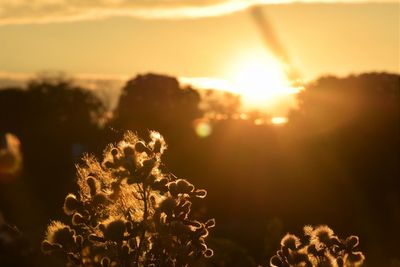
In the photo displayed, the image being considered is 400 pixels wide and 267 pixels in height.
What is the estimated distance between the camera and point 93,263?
8336 millimetres

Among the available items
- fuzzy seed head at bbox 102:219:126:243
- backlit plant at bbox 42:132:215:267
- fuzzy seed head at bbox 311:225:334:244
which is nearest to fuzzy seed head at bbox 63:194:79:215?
backlit plant at bbox 42:132:215:267

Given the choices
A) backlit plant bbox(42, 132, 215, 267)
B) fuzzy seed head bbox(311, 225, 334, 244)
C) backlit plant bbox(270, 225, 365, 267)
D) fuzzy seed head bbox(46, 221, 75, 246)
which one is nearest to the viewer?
backlit plant bbox(42, 132, 215, 267)

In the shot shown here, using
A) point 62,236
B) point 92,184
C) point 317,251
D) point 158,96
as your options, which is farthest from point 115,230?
point 158,96

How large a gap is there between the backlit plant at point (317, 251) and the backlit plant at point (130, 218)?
943 mm

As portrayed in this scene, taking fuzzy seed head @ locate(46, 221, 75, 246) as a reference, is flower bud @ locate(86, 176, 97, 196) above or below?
above

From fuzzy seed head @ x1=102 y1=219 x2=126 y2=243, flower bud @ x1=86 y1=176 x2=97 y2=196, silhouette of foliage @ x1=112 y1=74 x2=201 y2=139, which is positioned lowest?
fuzzy seed head @ x1=102 y1=219 x2=126 y2=243

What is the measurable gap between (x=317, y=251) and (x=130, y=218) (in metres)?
2.14

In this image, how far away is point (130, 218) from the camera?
9.15 metres

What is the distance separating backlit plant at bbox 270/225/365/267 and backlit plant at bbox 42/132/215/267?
37.1 inches

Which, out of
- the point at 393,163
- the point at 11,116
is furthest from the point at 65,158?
the point at 11,116

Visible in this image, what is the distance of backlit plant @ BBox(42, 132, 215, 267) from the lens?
874 centimetres

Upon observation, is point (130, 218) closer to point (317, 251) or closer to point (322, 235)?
point (317, 251)

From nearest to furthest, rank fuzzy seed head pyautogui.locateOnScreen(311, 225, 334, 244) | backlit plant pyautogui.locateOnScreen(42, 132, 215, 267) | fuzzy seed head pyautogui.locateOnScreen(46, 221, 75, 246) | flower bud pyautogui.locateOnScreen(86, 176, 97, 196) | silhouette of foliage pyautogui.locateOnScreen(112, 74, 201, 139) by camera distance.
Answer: backlit plant pyautogui.locateOnScreen(42, 132, 215, 267) → fuzzy seed head pyautogui.locateOnScreen(46, 221, 75, 246) → flower bud pyautogui.locateOnScreen(86, 176, 97, 196) → fuzzy seed head pyautogui.locateOnScreen(311, 225, 334, 244) → silhouette of foliage pyautogui.locateOnScreen(112, 74, 201, 139)

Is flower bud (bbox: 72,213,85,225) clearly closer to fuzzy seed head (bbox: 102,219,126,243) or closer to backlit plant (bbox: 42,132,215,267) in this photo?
backlit plant (bbox: 42,132,215,267)
